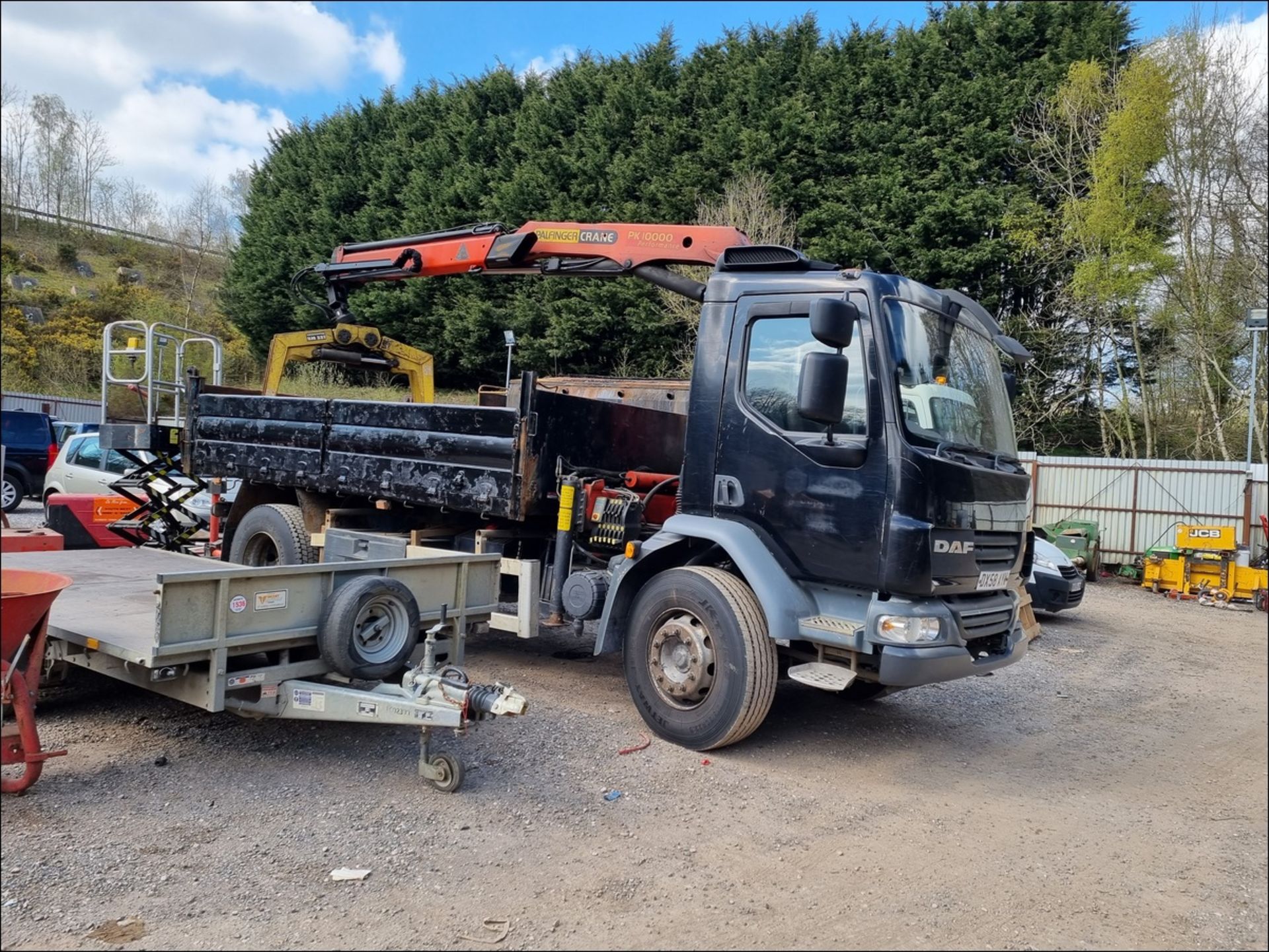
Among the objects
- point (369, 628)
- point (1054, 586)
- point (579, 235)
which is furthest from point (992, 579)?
point (1054, 586)

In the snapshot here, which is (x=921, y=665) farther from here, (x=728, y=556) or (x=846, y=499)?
(x=728, y=556)

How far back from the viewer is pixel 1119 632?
1103 cm

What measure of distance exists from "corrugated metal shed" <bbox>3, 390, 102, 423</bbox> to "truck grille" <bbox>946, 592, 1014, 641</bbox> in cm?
2189

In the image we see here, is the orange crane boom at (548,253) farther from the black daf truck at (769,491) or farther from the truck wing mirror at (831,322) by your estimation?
the truck wing mirror at (831,322)

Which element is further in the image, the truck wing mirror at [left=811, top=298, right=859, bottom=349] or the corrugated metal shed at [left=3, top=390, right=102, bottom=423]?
the corrugated metal shed at [left=3, top=390, right=102, bottom=423]

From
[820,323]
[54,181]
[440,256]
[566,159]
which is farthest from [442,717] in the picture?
[54,181]

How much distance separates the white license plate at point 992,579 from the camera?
17.3ft

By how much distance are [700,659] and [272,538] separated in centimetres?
449

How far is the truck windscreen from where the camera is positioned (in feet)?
16.7

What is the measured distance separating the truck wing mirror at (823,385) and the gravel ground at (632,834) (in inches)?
79.6

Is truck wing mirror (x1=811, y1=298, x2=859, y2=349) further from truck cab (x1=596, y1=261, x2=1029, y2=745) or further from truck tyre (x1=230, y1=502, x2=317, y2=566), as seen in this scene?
truck tyre (x1=230, y1=502, x2=317, y2=566)

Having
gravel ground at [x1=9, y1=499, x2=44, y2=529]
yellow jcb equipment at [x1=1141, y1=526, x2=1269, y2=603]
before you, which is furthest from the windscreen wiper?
gravel ground at [x1=9, y1=499, x2=44, y2=529]

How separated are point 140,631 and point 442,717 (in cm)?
166

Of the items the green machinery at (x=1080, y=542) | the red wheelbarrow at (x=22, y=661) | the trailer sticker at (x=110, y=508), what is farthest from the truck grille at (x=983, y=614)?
the green machinery at (x=1080, y=542)
